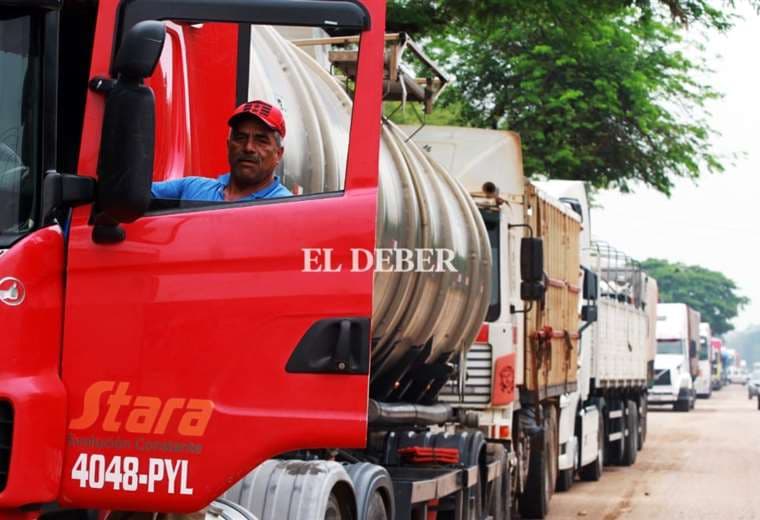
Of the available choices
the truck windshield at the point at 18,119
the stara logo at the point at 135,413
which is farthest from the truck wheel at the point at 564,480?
the truck windshield at the point at 18,119

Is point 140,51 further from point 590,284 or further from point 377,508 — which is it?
point 590,284

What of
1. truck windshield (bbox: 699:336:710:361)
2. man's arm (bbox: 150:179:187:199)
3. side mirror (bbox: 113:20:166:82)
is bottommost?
man's arm (bbox: 150:179:187:199)

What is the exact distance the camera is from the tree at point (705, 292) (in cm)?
15338

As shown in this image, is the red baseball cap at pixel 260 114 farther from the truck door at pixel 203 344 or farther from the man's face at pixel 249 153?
the truck door at pixel 203 344

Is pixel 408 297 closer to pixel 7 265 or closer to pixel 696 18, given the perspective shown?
pixel 7 265

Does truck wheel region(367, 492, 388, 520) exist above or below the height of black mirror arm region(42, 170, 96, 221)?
below

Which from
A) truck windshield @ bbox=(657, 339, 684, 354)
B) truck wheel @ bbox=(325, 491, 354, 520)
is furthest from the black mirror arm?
truck windshield @ bbox=(657, 339, 684, 354)

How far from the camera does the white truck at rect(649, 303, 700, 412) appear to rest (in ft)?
160

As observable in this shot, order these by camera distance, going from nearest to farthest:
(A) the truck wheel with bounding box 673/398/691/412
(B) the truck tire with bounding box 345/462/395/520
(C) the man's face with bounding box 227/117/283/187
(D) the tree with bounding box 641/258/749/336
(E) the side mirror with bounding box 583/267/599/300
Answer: (C) the man's face with bounding box 227/117/283/187, (B) the truck tire with bounding box 345/462/395/520, (E) the side mirror with bounding box 583/267/599/300, (A) the truck wheel with bounding box 673/398/691/412, (D) the tree with bounding box 641/258/749/336

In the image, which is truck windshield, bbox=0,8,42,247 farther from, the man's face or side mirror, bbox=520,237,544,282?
side mirror, bbox=520,237,544,282

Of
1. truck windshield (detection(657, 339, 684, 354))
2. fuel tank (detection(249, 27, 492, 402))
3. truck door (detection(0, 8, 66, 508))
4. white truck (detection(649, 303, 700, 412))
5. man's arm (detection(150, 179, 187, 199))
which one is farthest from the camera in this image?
truck windshield (detection(657, 339, 684, 354))

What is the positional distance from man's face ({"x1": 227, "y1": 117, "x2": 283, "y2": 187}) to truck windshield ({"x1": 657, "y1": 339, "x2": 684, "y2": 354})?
4521 cm

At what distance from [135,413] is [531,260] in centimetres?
800

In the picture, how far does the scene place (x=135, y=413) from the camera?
17.2ft
